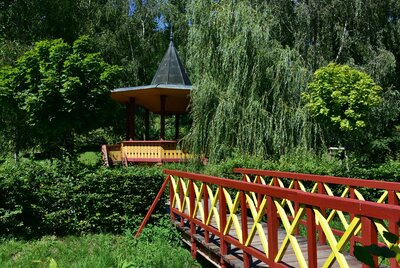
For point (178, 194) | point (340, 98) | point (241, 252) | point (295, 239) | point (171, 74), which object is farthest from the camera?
point (171, 74)

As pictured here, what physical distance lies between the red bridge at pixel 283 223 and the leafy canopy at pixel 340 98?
6.17m

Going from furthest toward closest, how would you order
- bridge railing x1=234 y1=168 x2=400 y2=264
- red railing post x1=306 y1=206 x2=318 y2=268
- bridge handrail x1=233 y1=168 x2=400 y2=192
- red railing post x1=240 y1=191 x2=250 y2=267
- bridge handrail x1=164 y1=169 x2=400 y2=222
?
bridge railing x1=234 y1=168 x2=400 y2=264 < bridge handrail x1=233 y1=168 x2=400 y2=192 < red railing post x1=240 y1=191 x2=250 y2=267 < red railing post x1=306 y1=206 x2=318 y2=268 < bridge handrail x1=164 y1=169 x2=400 y2=222

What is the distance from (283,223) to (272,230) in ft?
0.50

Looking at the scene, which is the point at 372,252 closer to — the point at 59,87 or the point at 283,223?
the point at 283,223

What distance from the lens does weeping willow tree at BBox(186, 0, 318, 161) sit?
49.9ft

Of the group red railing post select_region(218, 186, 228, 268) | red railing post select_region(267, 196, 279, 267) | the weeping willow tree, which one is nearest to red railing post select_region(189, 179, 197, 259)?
red railing post select_region(218, 186, 228, 268)

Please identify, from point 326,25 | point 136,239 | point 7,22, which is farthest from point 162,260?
point 7,22

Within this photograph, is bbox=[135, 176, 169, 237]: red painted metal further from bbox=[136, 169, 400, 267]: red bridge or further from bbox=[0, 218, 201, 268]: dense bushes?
bbox=[0, 218, 201, 268]: dense bushes

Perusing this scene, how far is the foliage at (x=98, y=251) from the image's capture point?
708 cm

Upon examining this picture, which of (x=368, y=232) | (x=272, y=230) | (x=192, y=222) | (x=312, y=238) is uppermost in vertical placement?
(x=368, y=232)

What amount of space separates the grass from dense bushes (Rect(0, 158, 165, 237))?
33 centimetres

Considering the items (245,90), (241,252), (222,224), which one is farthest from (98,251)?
(245,90)

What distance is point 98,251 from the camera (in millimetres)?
7715

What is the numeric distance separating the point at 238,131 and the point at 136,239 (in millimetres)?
7727
